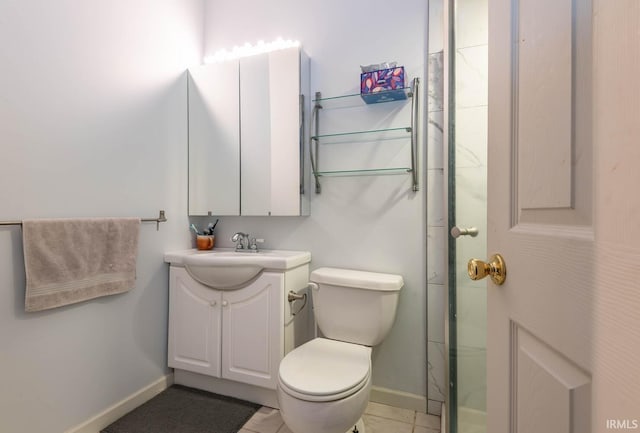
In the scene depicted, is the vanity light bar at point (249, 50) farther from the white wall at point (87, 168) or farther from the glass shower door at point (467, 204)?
the glass shower door at point (467, 204)

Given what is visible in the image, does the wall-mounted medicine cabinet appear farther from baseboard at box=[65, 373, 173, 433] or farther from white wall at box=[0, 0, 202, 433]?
baseboard at box=[65, 373, 173, 433]

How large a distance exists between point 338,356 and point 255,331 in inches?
19.3

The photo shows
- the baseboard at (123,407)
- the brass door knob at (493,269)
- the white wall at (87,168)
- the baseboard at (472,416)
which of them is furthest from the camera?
the baseboard at (123,407)

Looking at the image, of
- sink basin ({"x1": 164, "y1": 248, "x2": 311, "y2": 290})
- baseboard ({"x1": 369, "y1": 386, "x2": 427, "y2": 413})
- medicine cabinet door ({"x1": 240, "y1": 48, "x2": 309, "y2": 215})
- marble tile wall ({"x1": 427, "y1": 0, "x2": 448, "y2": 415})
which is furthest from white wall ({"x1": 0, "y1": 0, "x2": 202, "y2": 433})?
marble tile wall ({"x1": 427, "y1": 0, "x2": 448, "y2": 415})

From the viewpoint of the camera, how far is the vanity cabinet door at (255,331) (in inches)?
61.6

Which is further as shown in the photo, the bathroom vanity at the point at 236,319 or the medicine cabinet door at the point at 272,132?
the medicine cabinet door at the point at 272,132

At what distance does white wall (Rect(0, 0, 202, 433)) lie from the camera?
119cm

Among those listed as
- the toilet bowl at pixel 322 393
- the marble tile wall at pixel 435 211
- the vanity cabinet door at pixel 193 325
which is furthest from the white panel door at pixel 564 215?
the vanity cabinet door at pixel 193 325

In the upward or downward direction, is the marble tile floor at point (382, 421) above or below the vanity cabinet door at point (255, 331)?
below

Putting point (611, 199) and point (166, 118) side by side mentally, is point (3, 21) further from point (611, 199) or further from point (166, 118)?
point (611, 199)

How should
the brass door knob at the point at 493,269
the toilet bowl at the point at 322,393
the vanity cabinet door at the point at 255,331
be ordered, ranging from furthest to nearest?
the vanity cabinet door at the point at 255,331 < the toilet bowl at the point at 322,393 < the brass door knob at the point at 493,269

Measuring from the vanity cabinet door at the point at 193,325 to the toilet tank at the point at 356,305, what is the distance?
60 centimetres

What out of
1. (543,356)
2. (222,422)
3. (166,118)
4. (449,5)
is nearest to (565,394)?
(543,356)

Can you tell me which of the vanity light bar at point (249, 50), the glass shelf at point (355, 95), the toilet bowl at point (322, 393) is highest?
the vanity light bar at point (249, 50)
